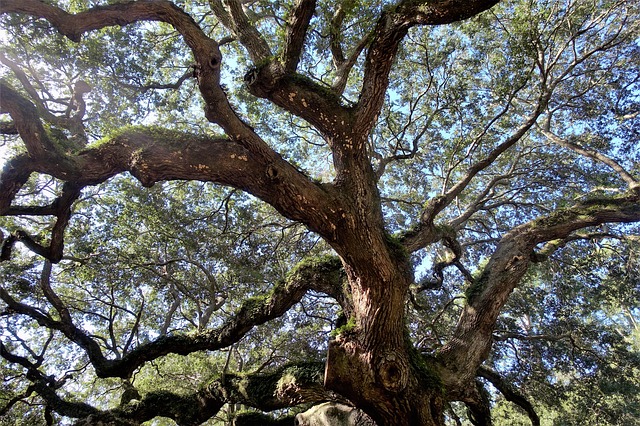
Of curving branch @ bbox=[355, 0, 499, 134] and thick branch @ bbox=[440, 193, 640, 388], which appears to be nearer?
curving branch @ bbox=[355, 0, 499, 134]

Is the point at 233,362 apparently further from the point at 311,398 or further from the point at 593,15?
the point at 593,15

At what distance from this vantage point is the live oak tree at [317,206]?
3449mm

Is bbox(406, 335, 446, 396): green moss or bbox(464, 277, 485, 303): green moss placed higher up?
bbox(464, 277, 485, 303): green moss

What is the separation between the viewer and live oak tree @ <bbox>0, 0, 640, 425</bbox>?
3.45 meters

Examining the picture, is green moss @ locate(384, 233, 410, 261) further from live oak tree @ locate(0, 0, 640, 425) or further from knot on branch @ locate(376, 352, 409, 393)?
knot on branch @ locate(376, 352, 409, 393)

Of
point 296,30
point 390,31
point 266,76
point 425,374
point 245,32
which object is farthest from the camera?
point 245,32

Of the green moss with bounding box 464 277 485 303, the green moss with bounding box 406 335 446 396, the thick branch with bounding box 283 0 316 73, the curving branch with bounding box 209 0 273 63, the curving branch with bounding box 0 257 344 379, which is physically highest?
the curving branch with bounding box 209 0 273 63

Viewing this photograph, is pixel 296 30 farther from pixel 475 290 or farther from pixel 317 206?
pixel 475 290

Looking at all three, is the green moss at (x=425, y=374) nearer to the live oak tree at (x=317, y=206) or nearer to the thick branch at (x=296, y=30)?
the live oak tree at (x=317, y=206)

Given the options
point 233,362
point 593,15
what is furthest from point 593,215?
point 233,362

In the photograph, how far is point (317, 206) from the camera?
351 centimetres

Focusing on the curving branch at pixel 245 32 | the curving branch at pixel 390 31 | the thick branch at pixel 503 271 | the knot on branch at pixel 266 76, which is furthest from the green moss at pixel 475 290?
the curving branch at pixel 245 32

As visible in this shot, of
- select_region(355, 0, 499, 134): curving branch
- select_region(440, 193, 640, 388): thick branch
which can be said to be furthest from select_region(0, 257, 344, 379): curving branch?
select_region(355, 0, 499, 134): curving branch

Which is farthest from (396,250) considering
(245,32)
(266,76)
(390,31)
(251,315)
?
(245,32)
